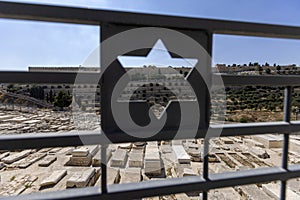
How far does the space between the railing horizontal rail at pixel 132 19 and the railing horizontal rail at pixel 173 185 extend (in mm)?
415

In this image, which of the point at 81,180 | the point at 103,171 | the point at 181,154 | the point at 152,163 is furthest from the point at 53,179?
the point at 103,171

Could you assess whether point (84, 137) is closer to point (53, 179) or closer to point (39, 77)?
point (39, 77)

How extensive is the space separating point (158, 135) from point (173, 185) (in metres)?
0.15

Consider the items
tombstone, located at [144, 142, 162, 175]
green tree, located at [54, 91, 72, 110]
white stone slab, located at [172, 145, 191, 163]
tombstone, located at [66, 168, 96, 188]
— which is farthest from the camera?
white stone slab, located at [172, 145, 191, 163]

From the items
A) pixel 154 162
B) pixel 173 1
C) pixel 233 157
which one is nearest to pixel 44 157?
pixel 154 162

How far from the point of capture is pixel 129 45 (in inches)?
20.4

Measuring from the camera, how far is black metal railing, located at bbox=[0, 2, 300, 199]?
448 millimetres

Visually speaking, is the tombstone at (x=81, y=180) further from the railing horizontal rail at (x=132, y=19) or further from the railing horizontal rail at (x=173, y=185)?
the railing horizontal rail at (x=132, y=19)

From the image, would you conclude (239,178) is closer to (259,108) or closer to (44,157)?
(44,157)

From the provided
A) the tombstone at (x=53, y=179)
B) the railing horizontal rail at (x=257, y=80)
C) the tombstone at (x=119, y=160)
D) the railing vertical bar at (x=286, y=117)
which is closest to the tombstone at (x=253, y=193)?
the tombstone at (x=119, y=160)

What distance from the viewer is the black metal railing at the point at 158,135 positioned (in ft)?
1.47

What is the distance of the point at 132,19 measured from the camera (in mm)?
492

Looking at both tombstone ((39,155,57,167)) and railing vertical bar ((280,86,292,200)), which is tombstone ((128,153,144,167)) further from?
railing vertical bar ((280,86,292,200))

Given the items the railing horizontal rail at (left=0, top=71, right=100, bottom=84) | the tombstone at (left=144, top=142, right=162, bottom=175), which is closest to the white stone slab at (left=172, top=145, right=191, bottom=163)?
the tombstone at (left=144, top=142, right=162, bottom=175)
